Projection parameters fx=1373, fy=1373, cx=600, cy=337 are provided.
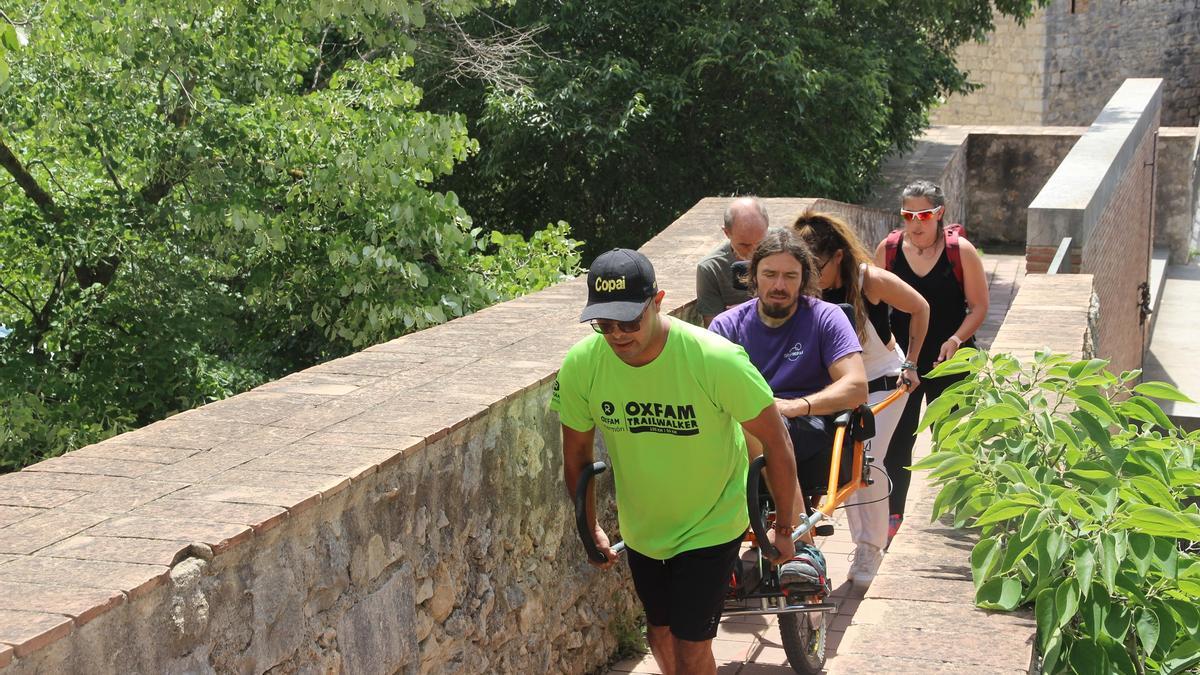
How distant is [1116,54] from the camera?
2986cm

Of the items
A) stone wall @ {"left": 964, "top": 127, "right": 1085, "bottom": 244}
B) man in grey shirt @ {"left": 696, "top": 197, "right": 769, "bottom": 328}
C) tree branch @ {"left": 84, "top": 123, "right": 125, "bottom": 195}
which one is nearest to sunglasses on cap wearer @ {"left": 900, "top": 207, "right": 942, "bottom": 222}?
man in grey shirt @ {"left": 696, "top": 197, "right": 769, "bottom": 328}

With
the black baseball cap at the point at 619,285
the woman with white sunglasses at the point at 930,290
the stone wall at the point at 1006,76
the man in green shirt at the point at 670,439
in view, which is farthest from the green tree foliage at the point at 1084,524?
the stone wall at the point at 1006,76

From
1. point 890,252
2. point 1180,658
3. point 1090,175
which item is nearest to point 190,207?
point 890,252

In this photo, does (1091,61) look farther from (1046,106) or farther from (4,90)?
(4,90)

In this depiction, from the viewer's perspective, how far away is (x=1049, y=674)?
328 cm

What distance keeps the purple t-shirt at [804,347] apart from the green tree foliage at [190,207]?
147 inches

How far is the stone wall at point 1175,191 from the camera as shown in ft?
63.5

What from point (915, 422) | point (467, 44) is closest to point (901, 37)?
point (467, 44)

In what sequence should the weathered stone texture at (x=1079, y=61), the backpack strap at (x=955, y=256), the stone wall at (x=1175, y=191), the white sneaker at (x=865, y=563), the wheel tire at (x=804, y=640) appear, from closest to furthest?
the wheel tire at (x=804, y=640)
the white sneaker at (x=865, y=563)
the backpack strap at (x=955, y=256)
the stone wall at (x=1175, y=191)
the weathered stone texture at (x=1079, y=61)

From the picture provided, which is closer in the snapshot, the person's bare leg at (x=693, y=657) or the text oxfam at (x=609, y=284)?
the text oxfam at (x=609, y=284)

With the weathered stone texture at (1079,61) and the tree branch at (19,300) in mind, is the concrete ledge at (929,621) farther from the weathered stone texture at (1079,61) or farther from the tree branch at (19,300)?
the weathered stone texture at (1079,61)

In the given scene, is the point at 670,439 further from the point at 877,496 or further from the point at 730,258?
the point at 730,258

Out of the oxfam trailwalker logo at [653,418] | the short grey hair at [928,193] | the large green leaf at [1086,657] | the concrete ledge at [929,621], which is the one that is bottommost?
the large green leaf at [1086,657]

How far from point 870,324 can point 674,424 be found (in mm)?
2081
